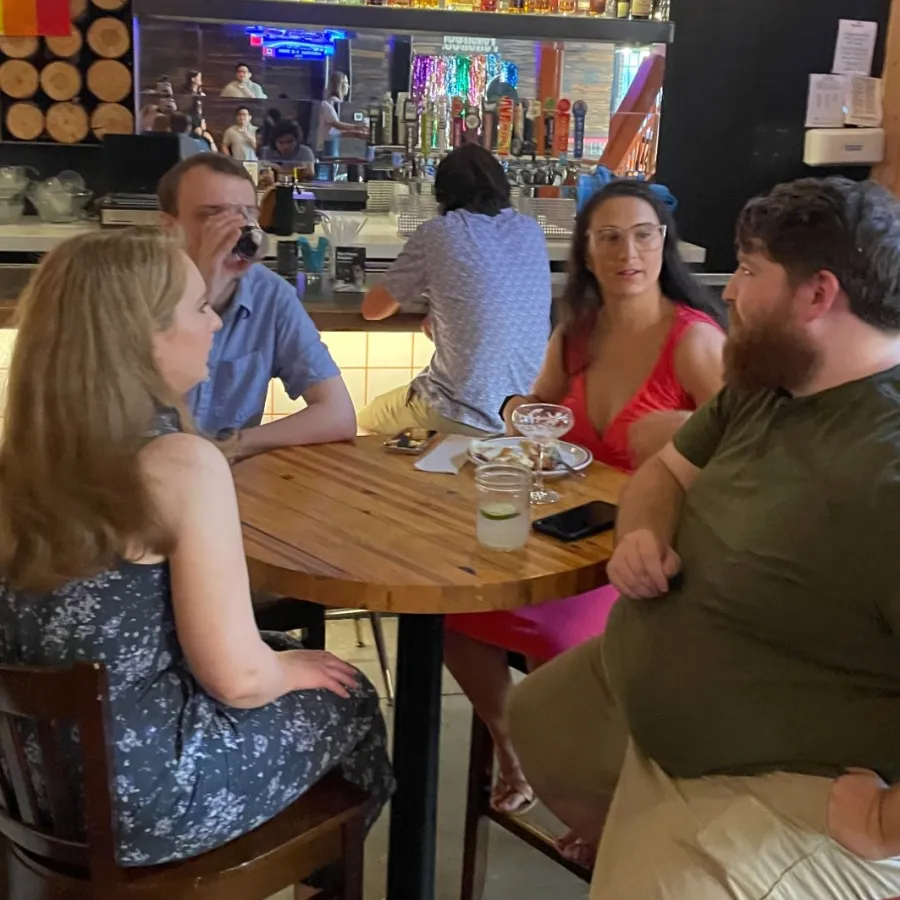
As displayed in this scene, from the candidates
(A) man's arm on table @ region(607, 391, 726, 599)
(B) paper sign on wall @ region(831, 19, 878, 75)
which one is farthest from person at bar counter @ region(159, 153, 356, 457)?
(B) paper sign on wall @ region(831, 19, 878, 75)

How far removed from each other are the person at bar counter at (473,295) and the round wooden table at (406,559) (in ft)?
3.20

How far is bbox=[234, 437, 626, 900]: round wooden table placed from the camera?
157cm

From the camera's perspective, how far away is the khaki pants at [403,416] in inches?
125

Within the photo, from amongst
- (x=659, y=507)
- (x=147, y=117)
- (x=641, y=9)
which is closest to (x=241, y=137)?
(x=147, y=117)

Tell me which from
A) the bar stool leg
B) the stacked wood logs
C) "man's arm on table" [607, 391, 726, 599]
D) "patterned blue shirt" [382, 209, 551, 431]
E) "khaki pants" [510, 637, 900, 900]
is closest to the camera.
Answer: "khaki pants" [510, 637, 900, 900]

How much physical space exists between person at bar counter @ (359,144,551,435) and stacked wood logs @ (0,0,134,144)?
185 cm

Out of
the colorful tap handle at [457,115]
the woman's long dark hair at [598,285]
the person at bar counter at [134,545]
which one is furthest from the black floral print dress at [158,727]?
the colorful tap handle at [457,115]

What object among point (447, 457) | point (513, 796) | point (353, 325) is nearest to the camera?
point (447, 457)

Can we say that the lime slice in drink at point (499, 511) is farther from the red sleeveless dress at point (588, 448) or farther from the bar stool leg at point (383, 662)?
the bar stool leg at point (383, 662)

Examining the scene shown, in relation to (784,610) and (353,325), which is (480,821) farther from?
(353,325)

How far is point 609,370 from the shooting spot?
2346 millimetres

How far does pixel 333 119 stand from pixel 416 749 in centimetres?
339

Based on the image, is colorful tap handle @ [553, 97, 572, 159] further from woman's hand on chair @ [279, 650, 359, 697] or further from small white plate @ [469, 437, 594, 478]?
woman's hand on chair @ [279, 650, 359, 697]

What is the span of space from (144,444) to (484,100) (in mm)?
3641
